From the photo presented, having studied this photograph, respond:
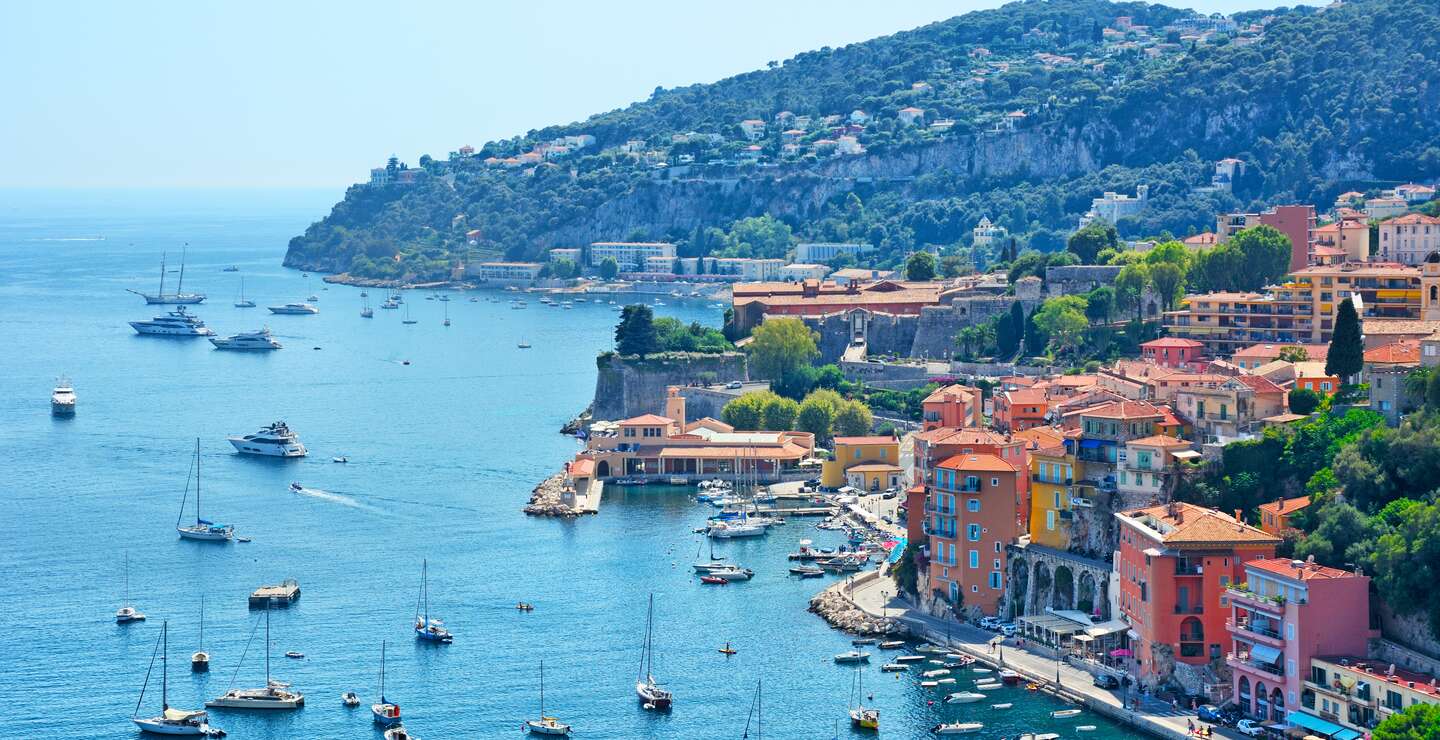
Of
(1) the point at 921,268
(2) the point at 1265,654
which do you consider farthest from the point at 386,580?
(1) the point at 921,268

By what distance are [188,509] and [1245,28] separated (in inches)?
4214

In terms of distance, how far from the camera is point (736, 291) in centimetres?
8844

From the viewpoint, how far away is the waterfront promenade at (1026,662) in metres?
38.6

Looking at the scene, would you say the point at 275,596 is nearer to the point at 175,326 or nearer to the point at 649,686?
the point at 649,686

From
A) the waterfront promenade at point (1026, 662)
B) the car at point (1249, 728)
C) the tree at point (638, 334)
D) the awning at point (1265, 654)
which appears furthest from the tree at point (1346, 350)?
the tree at point (638, 334)

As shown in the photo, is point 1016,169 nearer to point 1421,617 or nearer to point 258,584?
point 258,584

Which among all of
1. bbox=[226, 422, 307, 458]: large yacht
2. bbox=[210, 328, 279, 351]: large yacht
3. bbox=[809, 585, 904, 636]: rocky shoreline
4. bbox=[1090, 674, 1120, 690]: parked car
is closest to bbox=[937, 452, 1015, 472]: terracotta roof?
bbox=[809, 585, 904, 636]: rocky shoreline

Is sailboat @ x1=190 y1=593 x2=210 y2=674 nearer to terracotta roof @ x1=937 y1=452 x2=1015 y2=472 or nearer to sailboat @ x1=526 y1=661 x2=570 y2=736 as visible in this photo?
sailboat @ x1=526 y1=661 x2=570 y2=736

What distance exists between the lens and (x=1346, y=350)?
4850 cm

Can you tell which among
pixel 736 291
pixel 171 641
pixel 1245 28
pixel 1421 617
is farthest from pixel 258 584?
pixel 1245 28

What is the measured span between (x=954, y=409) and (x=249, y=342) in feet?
186

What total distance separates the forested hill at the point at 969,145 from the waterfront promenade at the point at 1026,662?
7005 cm

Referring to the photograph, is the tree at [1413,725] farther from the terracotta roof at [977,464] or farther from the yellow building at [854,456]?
the yellow building at [854,456]

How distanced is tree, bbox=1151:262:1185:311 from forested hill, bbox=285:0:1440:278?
45.7m
